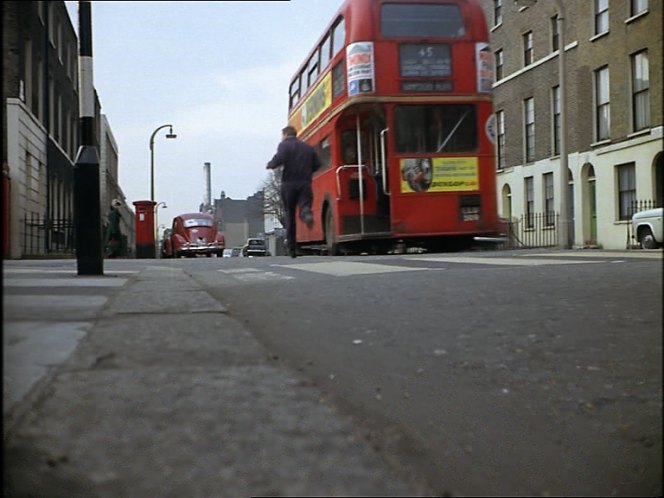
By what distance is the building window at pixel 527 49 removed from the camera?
1613mm

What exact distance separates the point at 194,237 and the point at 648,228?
0.90 m

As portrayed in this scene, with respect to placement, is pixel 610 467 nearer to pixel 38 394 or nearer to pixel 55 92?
pixel 38 394

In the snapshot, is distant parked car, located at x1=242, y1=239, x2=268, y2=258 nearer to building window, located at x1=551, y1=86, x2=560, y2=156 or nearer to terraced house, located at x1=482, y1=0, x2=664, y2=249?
terraced house, located at x1=482, y1=0, x2=664, y2=249

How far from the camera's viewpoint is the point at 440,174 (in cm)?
160

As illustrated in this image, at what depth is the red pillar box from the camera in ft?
4.08

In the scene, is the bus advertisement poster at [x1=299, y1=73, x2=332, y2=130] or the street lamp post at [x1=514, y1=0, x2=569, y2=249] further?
the street lamp post at [x1=514, y1=0, x2=569, y2=249]

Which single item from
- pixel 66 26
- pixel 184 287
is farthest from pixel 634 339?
pixel 66 26

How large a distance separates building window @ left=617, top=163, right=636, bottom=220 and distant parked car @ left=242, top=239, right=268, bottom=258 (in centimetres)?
75

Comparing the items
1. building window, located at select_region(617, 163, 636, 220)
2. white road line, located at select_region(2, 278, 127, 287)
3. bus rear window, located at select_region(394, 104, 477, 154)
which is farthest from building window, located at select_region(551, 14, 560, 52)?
white road line, located at select_region(2, 278, 127, 287)

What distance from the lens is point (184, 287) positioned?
1.42 meters

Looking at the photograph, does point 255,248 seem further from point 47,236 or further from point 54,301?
point 54,301

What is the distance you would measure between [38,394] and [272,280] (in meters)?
1.15

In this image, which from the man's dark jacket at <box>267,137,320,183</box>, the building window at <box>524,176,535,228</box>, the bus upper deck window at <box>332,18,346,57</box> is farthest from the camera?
the building window at <box>524,176,535,228</box>

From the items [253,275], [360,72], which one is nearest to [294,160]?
[360,72]
